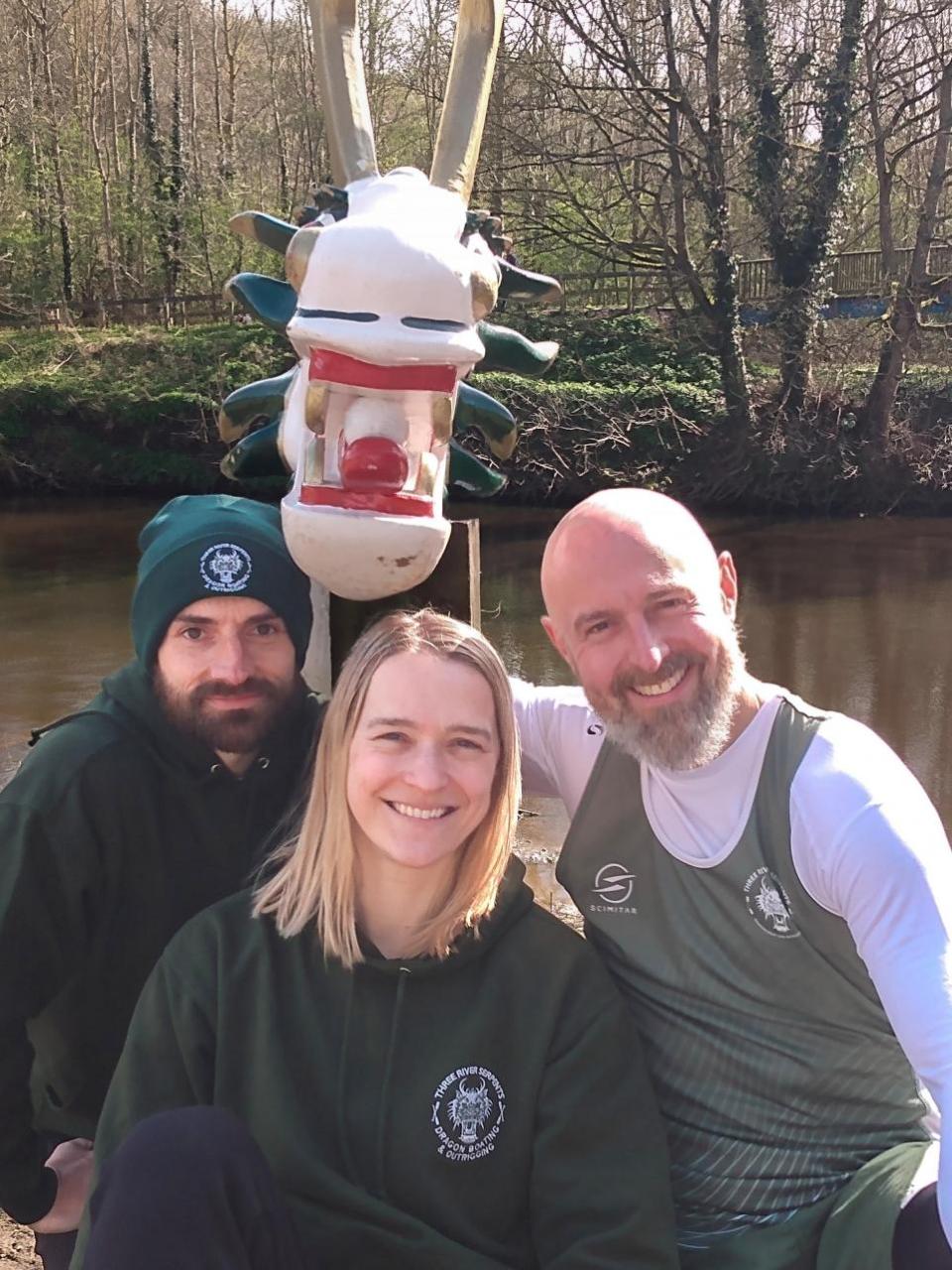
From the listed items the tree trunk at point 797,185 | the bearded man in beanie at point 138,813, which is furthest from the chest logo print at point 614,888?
the tree trunk at point 797,185

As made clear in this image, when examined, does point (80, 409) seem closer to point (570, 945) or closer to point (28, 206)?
point (28, 206)

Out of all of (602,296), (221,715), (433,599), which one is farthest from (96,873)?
(602,296)

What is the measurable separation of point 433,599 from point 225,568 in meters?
0.34

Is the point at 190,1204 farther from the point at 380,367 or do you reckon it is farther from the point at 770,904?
the point at 380,367

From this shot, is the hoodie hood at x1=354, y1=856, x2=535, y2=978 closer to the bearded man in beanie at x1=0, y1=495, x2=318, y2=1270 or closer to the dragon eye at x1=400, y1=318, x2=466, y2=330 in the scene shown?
the bearded man in beanie at x1=0, y1=495, x2=318, y2=1270

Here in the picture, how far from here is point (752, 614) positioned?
9.82 m

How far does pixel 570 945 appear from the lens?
1483 millimetres

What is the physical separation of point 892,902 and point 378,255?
101 cm

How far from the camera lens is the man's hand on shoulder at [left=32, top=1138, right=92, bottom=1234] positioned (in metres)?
1.66

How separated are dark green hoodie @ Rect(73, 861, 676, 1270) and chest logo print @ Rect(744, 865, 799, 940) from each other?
21 centimetres

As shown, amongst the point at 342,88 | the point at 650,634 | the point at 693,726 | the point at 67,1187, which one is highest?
the point at 342,88

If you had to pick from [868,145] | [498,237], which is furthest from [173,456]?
[498,237]

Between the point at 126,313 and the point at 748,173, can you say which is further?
the point at 126,313

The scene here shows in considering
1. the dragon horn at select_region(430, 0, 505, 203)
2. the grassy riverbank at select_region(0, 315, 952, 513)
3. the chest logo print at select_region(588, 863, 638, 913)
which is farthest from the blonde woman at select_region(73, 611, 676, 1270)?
the grassy riverbank at select_region(0, 315, 952, 513)
